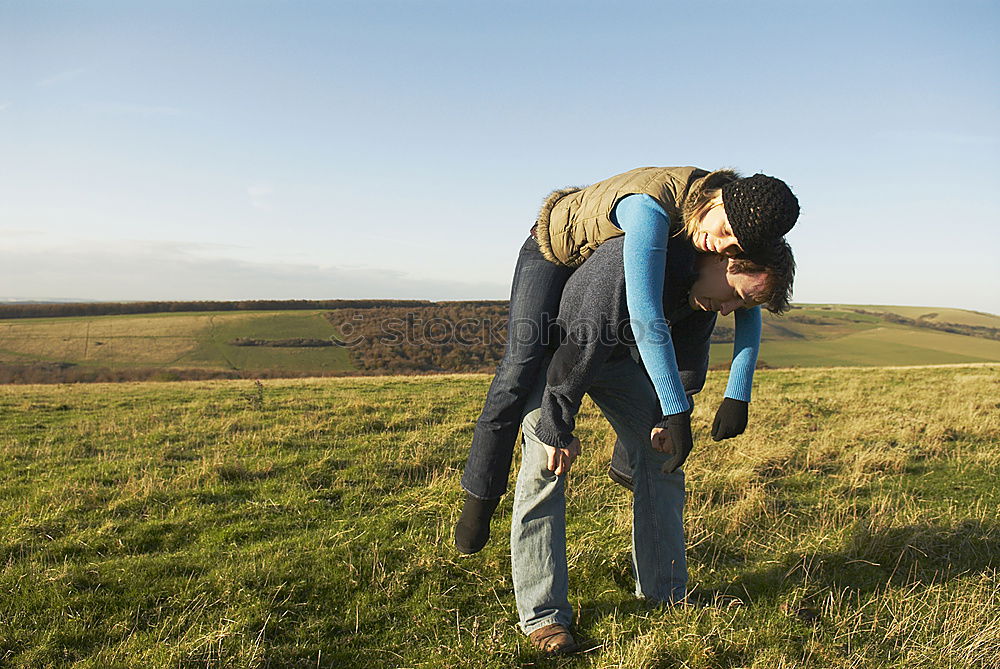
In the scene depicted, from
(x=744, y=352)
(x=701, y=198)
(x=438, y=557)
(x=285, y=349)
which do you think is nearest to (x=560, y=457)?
(x=744, y=352)

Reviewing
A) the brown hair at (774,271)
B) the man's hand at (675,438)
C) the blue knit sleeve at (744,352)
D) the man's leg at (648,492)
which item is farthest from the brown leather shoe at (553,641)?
the brown hair at (774,271)

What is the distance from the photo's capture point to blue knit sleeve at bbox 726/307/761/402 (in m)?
2.92

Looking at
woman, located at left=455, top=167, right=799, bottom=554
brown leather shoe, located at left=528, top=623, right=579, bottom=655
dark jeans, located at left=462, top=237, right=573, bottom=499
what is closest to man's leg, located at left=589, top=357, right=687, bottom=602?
woman, located at left=455, top=167, right=799, bottom=554

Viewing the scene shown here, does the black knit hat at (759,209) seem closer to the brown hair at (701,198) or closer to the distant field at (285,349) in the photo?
the brown hair at (701,198)

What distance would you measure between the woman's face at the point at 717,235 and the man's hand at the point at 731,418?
2.80 feet

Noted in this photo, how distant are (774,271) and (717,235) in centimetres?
29

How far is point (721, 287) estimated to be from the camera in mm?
2510

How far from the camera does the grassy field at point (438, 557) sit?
2662 millimetres

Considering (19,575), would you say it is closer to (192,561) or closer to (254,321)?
(192,561)

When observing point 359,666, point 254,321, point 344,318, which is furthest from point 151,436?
point 254,321

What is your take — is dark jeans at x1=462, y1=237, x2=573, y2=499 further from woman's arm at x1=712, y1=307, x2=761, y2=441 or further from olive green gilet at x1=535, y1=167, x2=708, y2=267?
woman's arm at x1=712, y1=307, x2=761, y2=441

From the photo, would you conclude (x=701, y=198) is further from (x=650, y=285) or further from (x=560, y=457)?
(x=560, y=457)

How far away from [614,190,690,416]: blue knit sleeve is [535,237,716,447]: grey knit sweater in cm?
9

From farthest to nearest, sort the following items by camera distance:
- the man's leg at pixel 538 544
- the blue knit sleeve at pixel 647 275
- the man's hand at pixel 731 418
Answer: the man's hand at pixel 731 418, the man's leg at pixel 538 544, the blue knit sleeve at pixel 647 275
